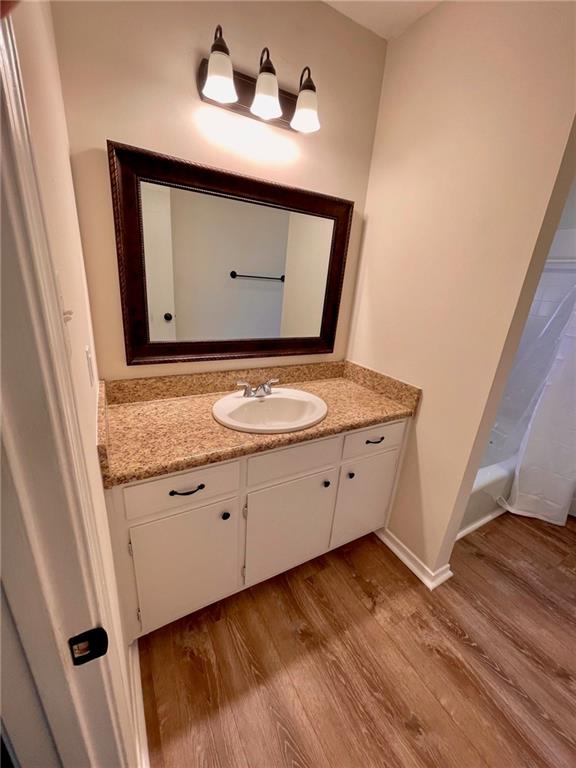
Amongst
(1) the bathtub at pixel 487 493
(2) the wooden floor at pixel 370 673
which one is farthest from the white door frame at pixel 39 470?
(1) the bathtub at pixel 487 493

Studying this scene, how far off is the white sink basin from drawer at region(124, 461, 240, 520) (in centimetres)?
26

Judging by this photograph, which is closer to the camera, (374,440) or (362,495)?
(374,440)

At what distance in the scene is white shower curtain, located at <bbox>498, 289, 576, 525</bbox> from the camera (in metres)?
1.78

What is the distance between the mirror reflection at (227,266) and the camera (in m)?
1.22

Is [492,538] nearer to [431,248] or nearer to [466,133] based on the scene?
[431,248]

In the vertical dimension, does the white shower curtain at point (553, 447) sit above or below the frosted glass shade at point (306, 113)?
below

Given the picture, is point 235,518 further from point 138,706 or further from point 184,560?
point 138,706

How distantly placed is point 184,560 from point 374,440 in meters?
0.91

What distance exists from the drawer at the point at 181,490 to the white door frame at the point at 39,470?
55 cm

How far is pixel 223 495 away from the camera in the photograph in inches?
43.5

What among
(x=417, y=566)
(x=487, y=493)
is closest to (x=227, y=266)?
(x=417, y=566)

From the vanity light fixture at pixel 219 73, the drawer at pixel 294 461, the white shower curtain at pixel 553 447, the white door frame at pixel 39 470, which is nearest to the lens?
the white door frame at pixel 39 470

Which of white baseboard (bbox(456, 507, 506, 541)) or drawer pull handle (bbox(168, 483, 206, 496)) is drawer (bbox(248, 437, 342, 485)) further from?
white baseboard (bbox(456, 507, 506, 541))

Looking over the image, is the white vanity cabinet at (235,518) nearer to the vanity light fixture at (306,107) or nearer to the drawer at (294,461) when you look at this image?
the drawer at (294,461)
